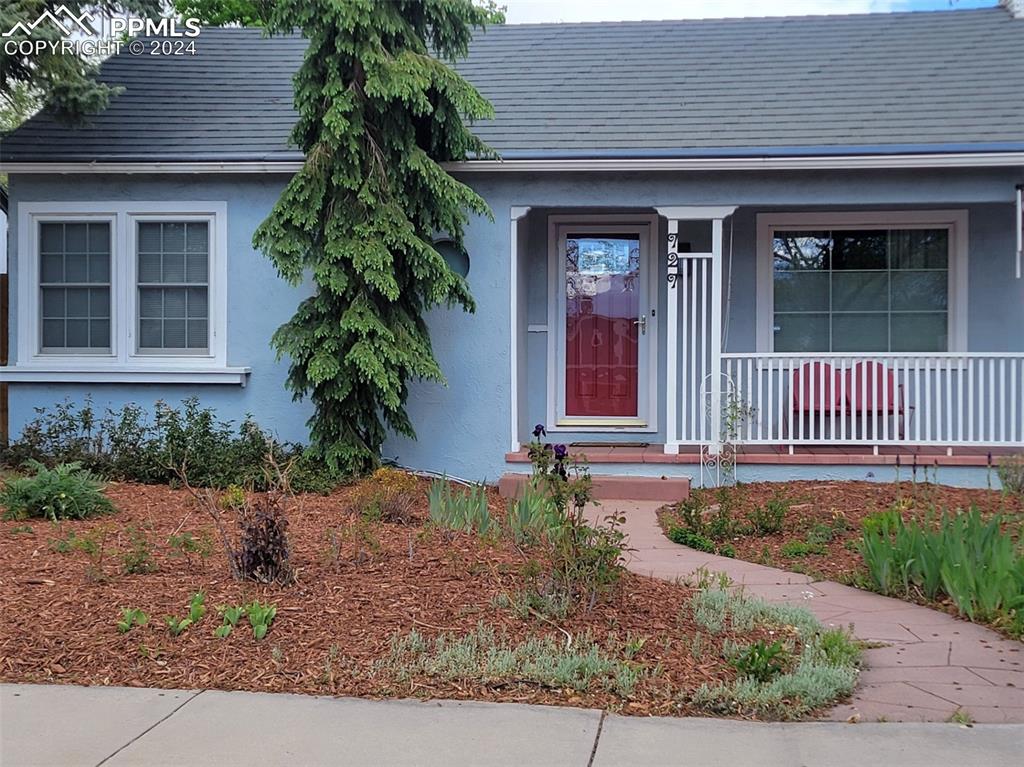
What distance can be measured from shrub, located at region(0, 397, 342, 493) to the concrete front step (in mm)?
2325

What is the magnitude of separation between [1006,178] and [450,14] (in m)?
5.55

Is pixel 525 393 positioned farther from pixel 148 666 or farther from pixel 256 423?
pixel 148 666

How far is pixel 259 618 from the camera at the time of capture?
4844 millimetres

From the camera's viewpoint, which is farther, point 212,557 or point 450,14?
point 450,14

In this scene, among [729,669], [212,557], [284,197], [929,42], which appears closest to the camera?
[729,669]

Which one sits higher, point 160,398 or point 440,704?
point 160,398

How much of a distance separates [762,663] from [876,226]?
740cm

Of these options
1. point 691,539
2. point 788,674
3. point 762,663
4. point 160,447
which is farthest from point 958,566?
point 160,447

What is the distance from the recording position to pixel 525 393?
1065cm

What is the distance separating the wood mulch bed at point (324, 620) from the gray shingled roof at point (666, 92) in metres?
4.93

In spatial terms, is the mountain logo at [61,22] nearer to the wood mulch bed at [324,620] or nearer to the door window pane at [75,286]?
the door window pane at [75,286]

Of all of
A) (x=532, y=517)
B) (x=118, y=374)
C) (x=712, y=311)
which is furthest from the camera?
(x=118, y=374)

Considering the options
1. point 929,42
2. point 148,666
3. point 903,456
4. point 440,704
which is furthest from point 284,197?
point 929,42

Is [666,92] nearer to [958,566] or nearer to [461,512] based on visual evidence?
[461,512]
